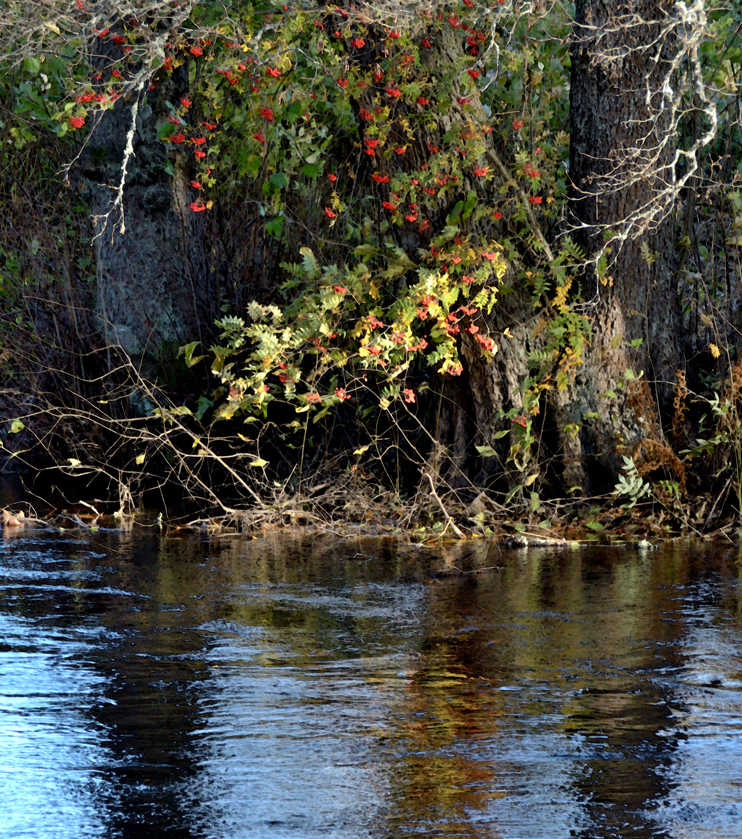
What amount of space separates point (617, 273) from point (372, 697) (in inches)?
201

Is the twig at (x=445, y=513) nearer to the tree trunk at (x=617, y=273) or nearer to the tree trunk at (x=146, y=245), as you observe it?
the tree trunk at (x=617, y=273)

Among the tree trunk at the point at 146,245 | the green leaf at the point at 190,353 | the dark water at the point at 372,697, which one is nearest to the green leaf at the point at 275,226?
the green leaf at the point at 190,353

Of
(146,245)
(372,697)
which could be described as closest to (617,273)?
(146,245)


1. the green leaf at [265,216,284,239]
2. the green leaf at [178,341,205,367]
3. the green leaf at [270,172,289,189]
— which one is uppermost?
the green leaf at [270,172,289,189]

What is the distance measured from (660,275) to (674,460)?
1446 mm

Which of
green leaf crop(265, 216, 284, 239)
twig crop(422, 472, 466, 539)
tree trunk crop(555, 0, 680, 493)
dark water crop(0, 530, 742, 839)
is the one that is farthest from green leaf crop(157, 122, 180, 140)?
dark water crop(0, 530, 742, 839)

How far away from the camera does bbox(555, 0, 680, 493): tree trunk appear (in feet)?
31.9

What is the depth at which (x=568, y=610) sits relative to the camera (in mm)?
7516

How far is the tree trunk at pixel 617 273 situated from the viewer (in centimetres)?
973

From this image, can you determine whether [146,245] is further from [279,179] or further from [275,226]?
[279,179]

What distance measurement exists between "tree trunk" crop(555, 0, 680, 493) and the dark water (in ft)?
3.87

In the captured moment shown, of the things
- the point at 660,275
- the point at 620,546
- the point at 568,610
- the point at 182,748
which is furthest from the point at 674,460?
the point at 182,748

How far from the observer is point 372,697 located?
5.82 meters

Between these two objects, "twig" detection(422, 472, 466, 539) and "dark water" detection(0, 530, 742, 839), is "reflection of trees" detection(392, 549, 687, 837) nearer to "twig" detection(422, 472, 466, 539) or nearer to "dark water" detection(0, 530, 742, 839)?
"dark water" detection(0, 530, 742, 839)
